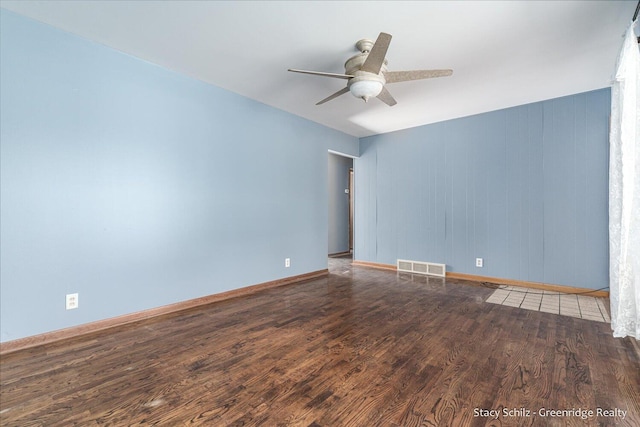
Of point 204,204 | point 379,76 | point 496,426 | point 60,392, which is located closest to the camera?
point 496,426

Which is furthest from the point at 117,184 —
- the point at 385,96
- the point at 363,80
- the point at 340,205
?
the point at 340,205

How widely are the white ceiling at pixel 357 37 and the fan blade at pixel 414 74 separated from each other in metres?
0.35

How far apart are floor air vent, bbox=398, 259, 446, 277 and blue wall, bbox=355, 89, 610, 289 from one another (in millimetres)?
116

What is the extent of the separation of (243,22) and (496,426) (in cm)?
310

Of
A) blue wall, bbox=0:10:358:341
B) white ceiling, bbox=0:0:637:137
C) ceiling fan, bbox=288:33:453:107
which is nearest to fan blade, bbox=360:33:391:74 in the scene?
ceiling fan, bbox=288:33:453:107

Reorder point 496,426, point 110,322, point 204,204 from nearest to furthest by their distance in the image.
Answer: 1. point 496,426
2. point 110,322
3. point 204,204

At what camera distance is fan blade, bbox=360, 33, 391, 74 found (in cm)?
185

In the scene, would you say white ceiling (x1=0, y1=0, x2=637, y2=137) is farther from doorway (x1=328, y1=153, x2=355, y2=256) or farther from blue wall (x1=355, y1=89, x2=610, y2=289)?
doorway (x1=328, y1=153, x2=355, y2=256)

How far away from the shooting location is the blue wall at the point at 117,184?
2.16 m

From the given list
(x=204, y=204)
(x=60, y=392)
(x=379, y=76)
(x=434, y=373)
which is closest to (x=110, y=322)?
(x=60, y=392)

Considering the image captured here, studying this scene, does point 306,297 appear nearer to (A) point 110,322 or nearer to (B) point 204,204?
(B) point 204,204

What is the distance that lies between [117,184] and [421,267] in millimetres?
4473

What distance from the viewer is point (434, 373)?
69.9 inches

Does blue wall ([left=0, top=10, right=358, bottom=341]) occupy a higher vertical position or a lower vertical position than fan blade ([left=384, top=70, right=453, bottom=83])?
lower
